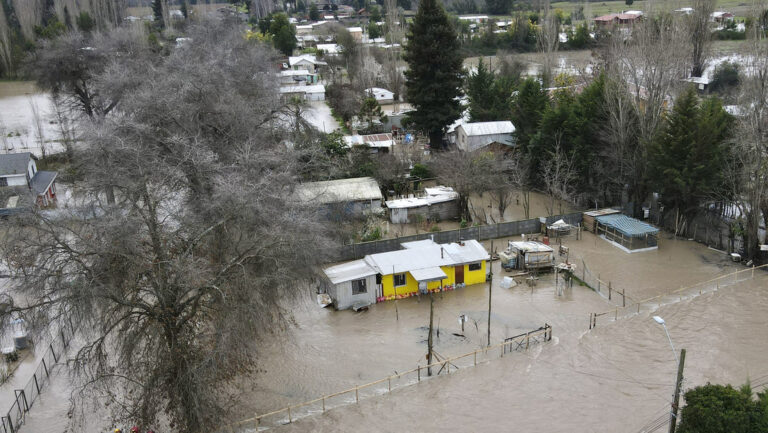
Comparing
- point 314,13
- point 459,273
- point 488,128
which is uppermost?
point 314,13

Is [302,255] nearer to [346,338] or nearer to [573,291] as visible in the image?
[346,338]

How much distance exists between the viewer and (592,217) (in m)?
28.2

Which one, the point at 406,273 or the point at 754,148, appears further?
the point at 754,148

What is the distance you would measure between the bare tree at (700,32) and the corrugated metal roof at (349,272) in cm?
3797

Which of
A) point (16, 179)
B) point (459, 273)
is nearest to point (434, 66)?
point (459, 273)

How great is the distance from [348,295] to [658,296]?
1099 cm

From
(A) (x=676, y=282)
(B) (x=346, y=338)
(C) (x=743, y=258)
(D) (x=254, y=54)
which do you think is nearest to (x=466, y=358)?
(B) (x=346, y=338)

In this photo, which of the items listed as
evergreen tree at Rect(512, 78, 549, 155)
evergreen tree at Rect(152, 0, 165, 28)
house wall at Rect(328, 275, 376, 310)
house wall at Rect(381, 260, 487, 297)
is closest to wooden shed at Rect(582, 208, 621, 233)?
evergreen tree at Rect(512, 78, 549, 155)

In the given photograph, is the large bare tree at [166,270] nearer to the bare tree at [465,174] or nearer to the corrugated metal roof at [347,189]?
the corrugated metal roof at [347,189]

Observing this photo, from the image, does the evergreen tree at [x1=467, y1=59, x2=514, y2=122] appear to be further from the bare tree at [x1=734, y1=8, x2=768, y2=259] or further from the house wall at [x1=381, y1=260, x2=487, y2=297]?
the house wall at [x1=381, y1=260, x2=487, y2=297]

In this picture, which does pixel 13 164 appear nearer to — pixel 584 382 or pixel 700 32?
pixel 584 382

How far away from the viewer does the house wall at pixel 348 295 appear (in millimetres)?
22016

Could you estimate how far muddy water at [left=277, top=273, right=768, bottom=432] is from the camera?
15.9 metres

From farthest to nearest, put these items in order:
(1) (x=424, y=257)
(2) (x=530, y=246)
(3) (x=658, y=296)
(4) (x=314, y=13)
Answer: (4) (x=314, y=13), (2) (x=530, y=246), (1) (x=424, y=257), (3) (x=658, y=296)
